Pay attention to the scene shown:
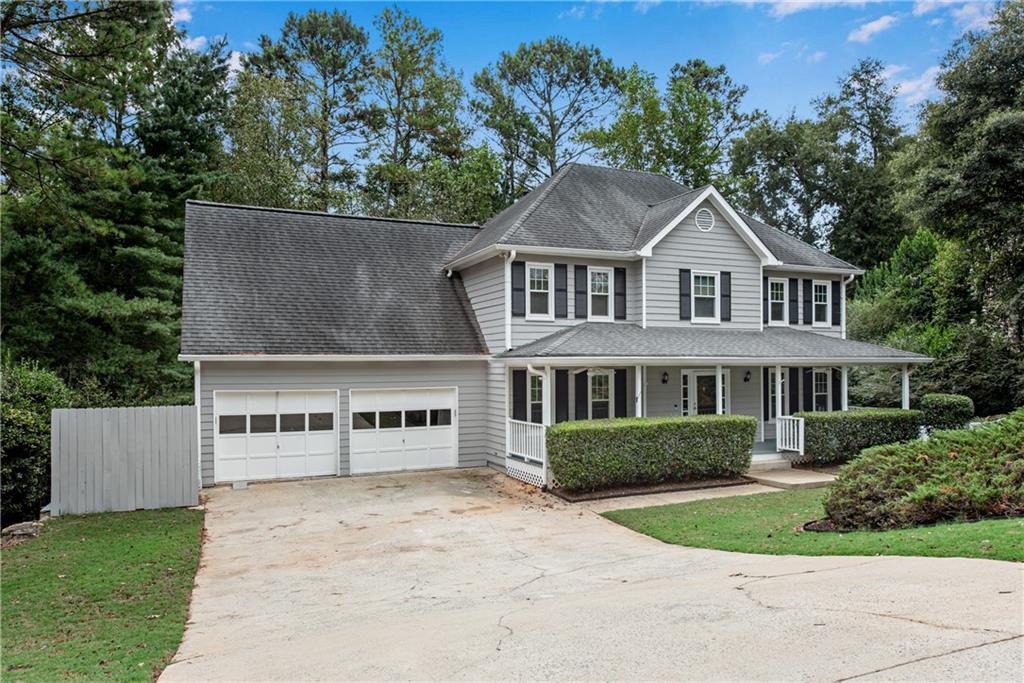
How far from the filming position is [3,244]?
20391mm

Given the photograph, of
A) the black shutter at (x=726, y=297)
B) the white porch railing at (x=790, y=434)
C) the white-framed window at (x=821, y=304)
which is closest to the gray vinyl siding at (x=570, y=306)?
the black shutter at (x=726, y=297)

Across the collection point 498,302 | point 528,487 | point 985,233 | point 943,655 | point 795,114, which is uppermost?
point 795,114

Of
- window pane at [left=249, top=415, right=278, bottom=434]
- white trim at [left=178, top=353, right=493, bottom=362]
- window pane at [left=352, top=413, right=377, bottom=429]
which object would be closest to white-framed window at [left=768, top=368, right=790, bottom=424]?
white trim at [left=178, top=353, right=493, bottom=362]

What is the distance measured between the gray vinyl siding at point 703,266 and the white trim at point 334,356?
4.70m

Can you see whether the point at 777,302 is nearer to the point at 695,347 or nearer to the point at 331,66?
the point at 695,347

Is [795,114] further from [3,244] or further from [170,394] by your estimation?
[3,244]

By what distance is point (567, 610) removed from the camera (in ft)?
19.6

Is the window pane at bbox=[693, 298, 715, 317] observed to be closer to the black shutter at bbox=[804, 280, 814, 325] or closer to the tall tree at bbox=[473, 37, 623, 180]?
the black shutter at bbox=[804, 280, 814, 325]

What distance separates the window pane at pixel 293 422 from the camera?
15.6 meters

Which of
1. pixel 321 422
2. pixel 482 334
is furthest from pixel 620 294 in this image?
pixel 321 422

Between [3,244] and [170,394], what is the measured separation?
22.5 feet

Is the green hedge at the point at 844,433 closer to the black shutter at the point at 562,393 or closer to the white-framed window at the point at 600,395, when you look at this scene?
the white-framed window at the point at 600,395

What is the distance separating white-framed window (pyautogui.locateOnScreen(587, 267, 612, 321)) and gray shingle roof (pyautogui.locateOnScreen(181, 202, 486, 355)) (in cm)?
305

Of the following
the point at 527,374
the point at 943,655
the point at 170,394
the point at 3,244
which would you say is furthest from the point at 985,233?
the point at 3,244
